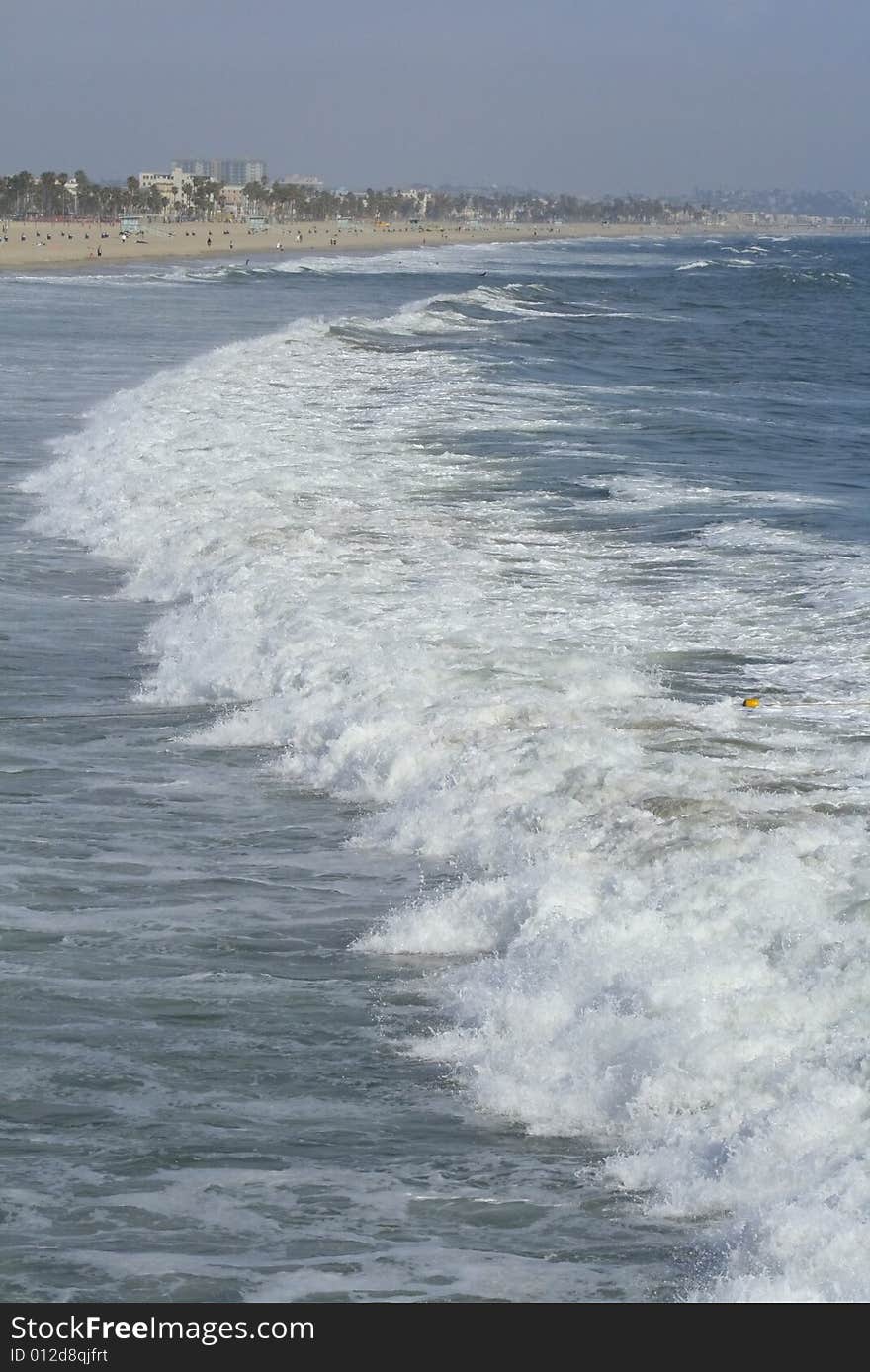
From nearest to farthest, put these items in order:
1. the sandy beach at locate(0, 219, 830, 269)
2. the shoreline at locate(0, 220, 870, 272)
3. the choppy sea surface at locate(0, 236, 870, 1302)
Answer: the choppy sea surface at locate(0, 236, 870, 1302), the shoreline at locate(0, 220, 870, 272), the sandy beach at locate(0, 219, 830, 269)

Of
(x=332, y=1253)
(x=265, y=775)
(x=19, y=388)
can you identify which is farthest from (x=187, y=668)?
(x=19, y=388)

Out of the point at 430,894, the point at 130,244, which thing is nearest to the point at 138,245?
the point at 130,244

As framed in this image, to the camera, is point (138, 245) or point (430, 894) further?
point (138, 245)

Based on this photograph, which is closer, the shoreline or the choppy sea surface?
the choppy sea surface

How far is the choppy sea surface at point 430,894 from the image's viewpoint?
213 inches

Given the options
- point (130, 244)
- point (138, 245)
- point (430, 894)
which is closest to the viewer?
point (430, 894)

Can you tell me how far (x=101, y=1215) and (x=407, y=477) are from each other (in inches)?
619

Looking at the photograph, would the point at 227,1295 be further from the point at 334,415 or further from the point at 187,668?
the point at 334,415

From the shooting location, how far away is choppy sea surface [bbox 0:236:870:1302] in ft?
17.7

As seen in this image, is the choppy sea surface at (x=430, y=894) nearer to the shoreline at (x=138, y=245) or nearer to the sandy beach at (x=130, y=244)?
the shoreline at (x=138, y=245)

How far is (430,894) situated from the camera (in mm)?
8062

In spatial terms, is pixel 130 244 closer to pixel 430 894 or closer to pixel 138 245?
pixel 138 245

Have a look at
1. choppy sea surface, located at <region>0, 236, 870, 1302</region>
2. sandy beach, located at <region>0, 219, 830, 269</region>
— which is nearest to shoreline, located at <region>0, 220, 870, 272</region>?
sandy beach, located at <region>0, 219, 830, 269</region>

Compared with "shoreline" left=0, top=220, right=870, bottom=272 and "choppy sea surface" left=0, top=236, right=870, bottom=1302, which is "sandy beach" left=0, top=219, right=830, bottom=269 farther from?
"choppy sea surface" left=0, top=236, right=870, bottom=1302
